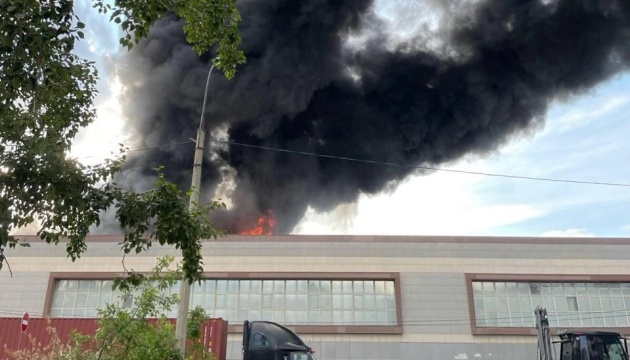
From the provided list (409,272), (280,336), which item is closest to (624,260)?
(409,272)

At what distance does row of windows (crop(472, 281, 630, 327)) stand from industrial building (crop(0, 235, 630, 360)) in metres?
0.05

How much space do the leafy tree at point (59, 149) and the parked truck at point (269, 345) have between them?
5638 millimetres

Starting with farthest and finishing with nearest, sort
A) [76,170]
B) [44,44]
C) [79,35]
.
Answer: [76,170], [79,35], [44,44]

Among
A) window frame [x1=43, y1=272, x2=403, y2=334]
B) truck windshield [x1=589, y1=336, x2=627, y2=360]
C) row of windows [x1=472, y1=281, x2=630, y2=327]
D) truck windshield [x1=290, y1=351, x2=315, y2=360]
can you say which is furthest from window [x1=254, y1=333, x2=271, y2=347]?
row of windows [x1=472, y1=281, x2=630, y2=327]

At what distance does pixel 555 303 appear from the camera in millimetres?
25188

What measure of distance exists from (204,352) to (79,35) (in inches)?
409

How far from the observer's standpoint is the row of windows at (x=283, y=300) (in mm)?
24859

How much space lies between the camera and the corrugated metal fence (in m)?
14.4

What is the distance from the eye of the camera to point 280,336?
11.7 m

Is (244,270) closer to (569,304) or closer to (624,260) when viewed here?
(569,304)

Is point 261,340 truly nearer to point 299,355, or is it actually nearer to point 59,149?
point 299,355

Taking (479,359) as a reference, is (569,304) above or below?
above

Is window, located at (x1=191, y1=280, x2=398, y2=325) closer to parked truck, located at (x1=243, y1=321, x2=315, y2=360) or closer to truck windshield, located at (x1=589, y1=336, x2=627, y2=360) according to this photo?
parked truck, located at (x1=243, y1=321, x2=315, y2=360)

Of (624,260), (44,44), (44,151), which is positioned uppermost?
(624,260)
